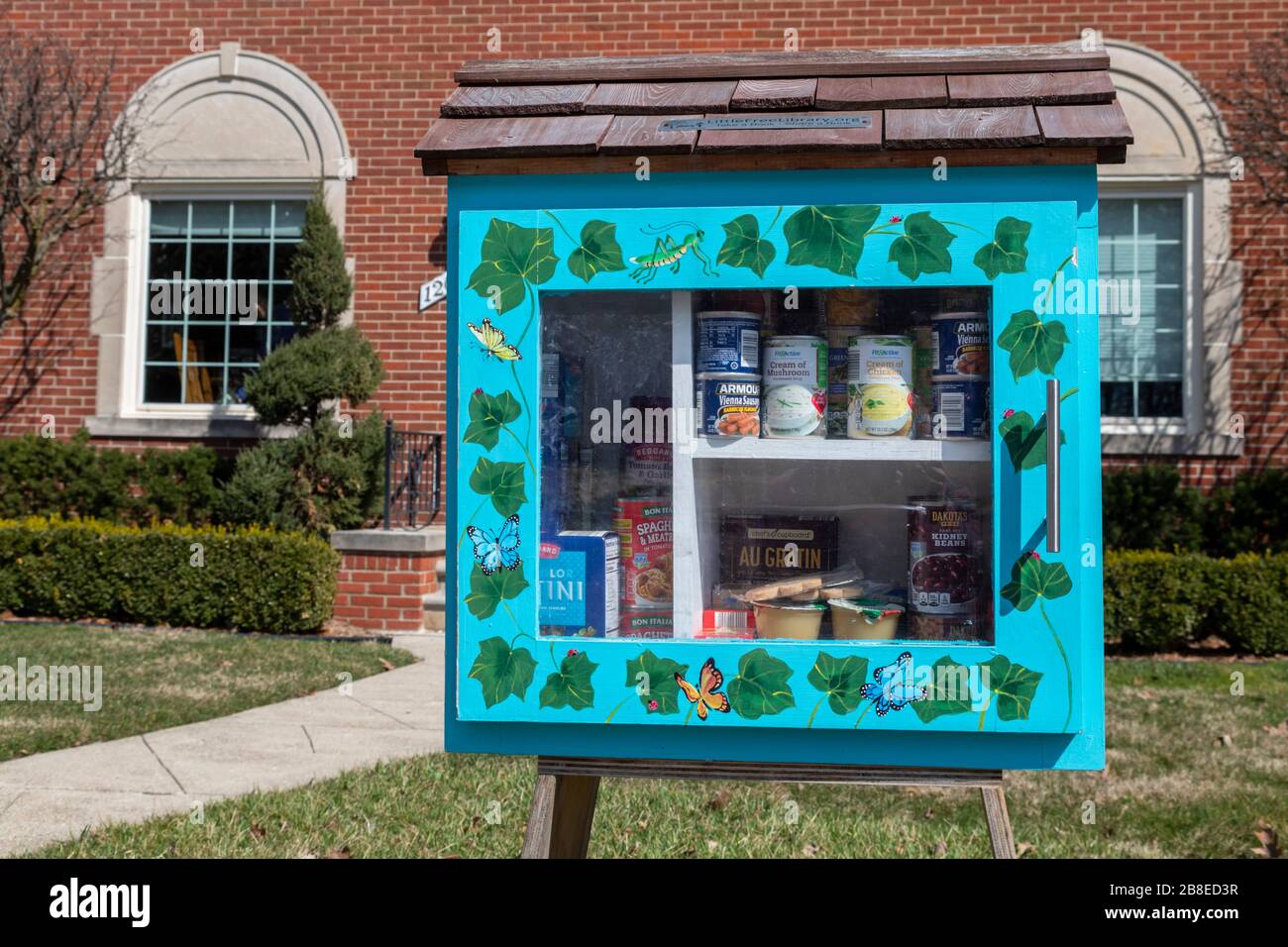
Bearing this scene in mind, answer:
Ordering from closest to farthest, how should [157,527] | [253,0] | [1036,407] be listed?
1. [1036,407]
2. [157,527]
3. [253,0]

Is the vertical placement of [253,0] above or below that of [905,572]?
above

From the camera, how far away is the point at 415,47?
31.1 ft

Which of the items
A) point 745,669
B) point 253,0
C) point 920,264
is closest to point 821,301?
point 920,264

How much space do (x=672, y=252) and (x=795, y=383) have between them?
0.35m

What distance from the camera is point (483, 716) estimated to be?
2.10 metres

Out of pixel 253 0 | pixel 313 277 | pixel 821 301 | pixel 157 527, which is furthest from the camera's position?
pixel 253 0

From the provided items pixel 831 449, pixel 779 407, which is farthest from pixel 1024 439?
pixel 779 407

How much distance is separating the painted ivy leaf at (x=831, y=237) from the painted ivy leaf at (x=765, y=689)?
0.66 metres

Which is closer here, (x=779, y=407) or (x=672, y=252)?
(x=672, y=252)

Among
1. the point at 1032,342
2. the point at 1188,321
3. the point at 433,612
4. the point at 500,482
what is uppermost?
the point at 1188,321

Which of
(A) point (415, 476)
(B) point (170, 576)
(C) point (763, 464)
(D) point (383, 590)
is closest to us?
(C) point (763, 464)

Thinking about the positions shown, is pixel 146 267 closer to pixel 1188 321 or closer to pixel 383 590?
pixel 383 590

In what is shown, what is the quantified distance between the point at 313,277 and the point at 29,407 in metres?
2.76

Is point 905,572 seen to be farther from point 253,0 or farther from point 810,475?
point 253,0
